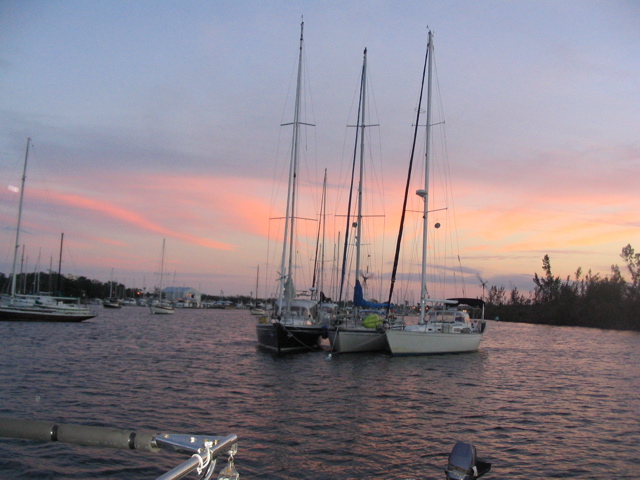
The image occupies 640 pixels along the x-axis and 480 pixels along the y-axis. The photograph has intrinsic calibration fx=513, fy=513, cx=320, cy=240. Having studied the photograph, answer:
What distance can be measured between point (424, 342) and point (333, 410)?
15.7 m

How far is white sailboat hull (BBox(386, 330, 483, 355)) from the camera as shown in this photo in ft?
103

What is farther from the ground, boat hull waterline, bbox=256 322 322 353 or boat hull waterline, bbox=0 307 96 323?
boat hull waterline, bbox=256 322 322 353

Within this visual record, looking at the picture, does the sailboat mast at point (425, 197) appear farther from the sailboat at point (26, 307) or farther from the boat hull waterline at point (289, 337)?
the sailboat at point (26, 307)

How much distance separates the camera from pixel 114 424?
1517 cm

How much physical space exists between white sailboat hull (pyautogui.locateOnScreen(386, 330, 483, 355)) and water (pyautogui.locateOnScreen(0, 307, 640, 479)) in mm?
783

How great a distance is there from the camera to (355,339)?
34250 millimetres

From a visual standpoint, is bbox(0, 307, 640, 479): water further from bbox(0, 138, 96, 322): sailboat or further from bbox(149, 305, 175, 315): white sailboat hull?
bbox(149, 305, 175, 315): white sailboat hull

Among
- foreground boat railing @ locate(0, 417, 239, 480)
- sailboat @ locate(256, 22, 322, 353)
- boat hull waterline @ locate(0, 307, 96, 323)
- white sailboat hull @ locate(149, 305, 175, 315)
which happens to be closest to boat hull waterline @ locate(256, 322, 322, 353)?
sailboat @ locate(256, 22, 322, 353)

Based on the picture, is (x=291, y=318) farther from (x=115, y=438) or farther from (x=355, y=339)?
(x=115, y=438)

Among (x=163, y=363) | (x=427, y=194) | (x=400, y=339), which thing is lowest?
(x=163, y=363)

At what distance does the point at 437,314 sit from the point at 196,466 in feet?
118

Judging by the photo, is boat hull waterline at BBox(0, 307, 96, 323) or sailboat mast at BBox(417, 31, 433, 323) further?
boat hull waterline at BBox(0, 307, 96, 323)

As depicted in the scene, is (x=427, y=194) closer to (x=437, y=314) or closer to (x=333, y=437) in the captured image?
(x=437, y=314)

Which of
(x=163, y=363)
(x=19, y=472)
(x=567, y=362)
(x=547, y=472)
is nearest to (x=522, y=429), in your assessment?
(x=547, y=472)
